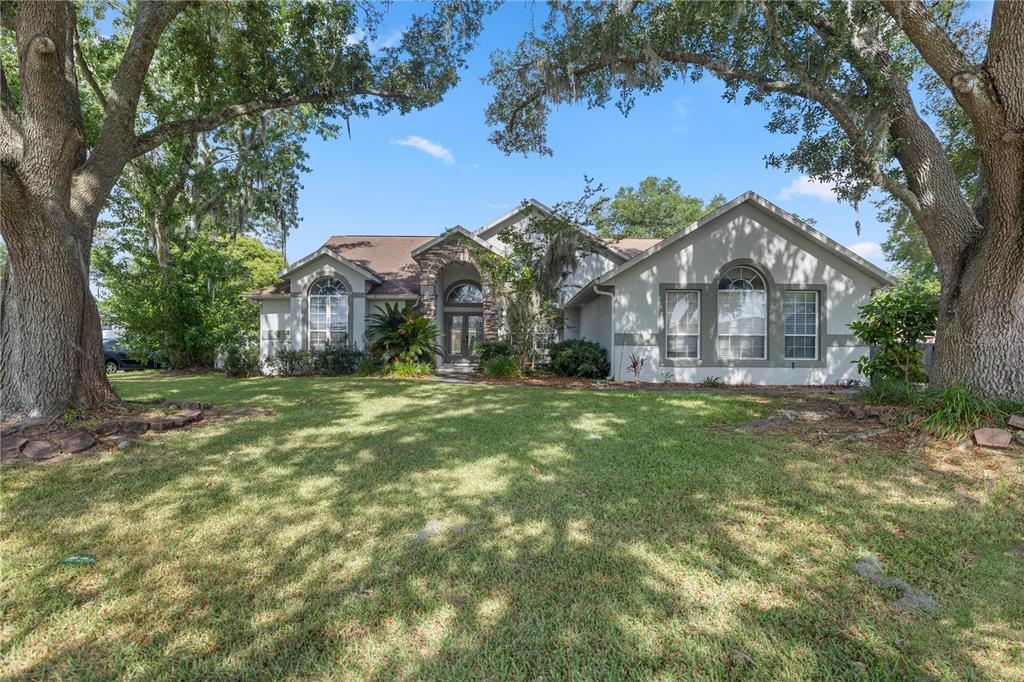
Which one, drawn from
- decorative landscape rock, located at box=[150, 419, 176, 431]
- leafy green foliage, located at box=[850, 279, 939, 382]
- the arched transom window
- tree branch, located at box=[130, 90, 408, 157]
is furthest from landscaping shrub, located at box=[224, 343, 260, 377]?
leafy green foliage, located at box=[850, 279, 939, 382]

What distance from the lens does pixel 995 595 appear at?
8.00ft

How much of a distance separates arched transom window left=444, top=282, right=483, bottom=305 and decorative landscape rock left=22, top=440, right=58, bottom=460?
14.1 metres

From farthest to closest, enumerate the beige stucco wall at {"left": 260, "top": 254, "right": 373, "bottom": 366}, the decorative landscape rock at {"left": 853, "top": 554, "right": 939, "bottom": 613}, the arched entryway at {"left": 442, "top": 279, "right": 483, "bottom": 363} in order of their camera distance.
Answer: the arched entryway at {"left": 442, "top": 279, "right": 483, "bottom": 363} < the beige stucco wall at {"left": 260, "top": 254, "right": 373, "bottom": 366} < the decorative landscape rock at {"left": 853, "top": 554, "right": 939, "bottom": 613}

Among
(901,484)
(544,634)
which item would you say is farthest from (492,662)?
(901,484)

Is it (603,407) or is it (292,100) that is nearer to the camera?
(603,407)

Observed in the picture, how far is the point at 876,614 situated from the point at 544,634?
1.76m

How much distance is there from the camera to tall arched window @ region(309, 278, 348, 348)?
1644cm

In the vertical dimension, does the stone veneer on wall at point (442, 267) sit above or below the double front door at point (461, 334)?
above

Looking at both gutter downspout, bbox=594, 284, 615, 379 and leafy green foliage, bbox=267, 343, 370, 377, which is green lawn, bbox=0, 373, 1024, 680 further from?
leafy green foliage, bbox=267, 343, 370, 377

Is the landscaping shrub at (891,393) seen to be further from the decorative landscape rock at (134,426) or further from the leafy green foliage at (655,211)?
the leafy green foliage at (655,211)

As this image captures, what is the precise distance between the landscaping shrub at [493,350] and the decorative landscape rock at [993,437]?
10872mm

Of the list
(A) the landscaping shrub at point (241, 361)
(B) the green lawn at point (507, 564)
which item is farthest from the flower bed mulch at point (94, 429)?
(A) the landscaping shrub at point (241, 361)

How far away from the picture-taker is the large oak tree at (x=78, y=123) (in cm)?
567

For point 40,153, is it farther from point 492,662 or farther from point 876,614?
point 876,614
